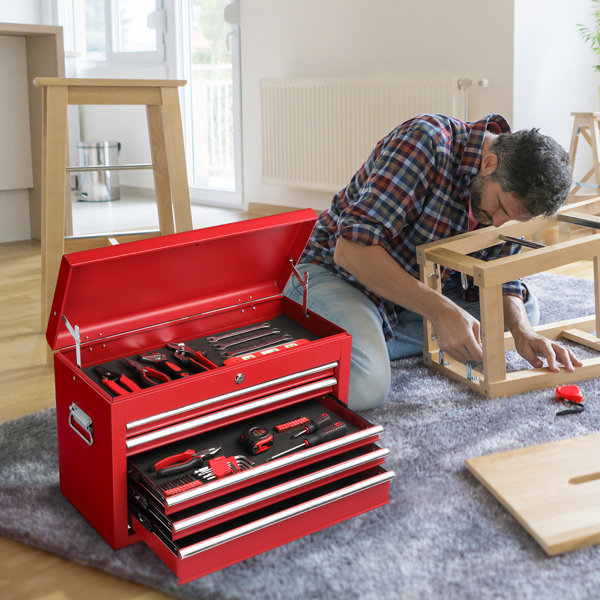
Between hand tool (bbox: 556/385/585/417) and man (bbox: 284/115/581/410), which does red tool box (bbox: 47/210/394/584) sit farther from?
hand tool (bbox: 556/385/585/417)

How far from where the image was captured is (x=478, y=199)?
150 centimetres

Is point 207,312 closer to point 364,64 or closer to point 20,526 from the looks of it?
point 20,526

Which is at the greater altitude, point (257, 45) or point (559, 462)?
point (257, 45)

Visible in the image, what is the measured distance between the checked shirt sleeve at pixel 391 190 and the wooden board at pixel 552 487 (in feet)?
1.71

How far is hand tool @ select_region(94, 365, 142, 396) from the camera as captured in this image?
3.44 ft

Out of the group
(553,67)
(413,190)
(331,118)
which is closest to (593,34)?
(553,67)

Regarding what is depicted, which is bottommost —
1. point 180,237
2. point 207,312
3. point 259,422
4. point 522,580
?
point 522,580

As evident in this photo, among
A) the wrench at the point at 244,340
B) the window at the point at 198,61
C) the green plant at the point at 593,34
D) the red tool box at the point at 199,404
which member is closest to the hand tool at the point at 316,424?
the red tool box at the point at 199,404

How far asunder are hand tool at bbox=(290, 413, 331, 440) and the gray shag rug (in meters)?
0.15

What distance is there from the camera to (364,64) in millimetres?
3371

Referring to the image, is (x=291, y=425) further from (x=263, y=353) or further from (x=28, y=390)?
(x=28, y=390)

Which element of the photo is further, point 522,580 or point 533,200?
point 533,200

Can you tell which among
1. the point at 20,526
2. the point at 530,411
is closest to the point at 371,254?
the point at 530,411

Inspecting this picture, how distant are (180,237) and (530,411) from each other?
2.71ft
